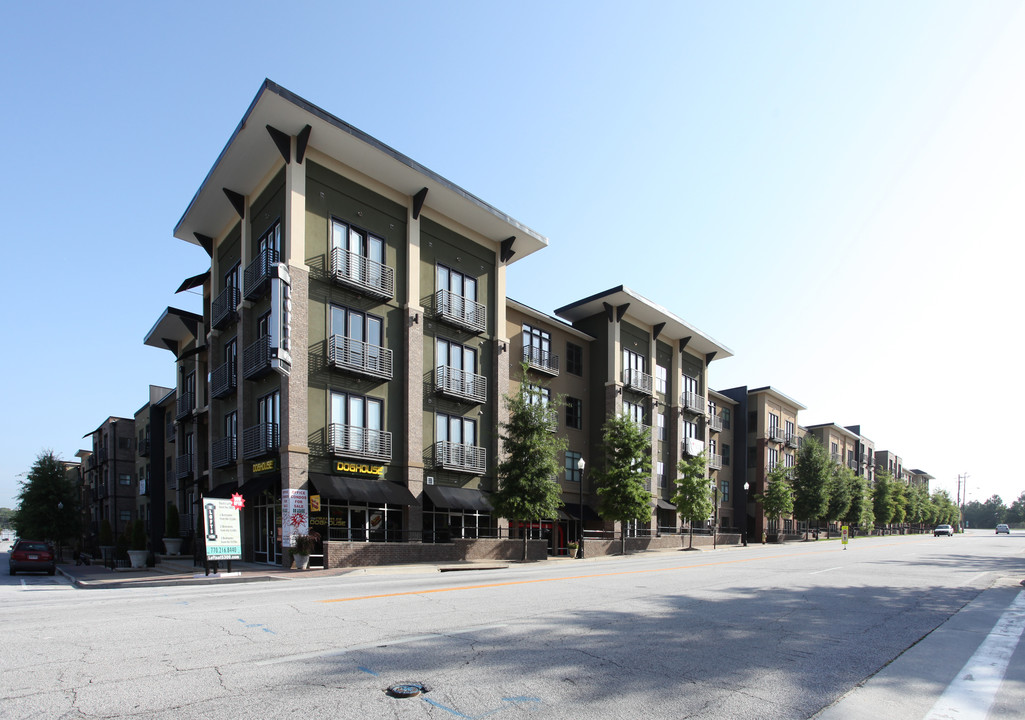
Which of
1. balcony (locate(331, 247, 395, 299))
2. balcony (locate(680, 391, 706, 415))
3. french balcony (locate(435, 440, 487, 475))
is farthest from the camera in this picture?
balcony (locate(680, 391, 706, 415))

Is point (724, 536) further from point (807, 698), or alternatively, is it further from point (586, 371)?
point (807, 698)

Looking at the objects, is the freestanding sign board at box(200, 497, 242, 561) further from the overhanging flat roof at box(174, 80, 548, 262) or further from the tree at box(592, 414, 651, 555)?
the tree at box(592, 414, 651, 555)

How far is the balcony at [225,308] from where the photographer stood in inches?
1227

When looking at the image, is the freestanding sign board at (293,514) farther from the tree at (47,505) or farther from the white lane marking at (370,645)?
the tree at (47,505)

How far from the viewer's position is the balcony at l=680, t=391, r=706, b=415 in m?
51.2

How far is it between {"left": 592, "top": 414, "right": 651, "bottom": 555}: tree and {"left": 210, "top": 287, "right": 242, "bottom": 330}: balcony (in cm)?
2074

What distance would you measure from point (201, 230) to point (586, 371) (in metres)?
24.7

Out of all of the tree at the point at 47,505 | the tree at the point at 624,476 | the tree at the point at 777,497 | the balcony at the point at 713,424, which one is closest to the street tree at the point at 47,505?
the tree at the point at 47,505

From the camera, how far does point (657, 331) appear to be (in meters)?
48.2

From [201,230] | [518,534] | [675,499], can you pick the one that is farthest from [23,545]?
[675,499]

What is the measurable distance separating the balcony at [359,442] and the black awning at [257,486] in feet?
8.15

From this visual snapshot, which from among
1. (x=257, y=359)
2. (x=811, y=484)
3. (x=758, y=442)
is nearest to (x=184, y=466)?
(x=257, y=359)

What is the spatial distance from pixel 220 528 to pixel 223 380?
487 inches

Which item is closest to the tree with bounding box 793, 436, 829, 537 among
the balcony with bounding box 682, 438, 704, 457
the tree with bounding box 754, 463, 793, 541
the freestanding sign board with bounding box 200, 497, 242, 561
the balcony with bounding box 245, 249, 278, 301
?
the tree with bounding box 754, 463, 793, 541
